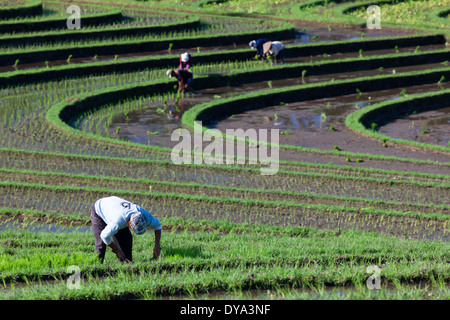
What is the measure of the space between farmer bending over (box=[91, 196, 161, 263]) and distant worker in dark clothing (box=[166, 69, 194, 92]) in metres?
12.2

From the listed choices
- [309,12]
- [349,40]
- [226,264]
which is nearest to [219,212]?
[226,264]

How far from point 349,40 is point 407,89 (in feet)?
16.3

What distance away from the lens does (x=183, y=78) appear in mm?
19812

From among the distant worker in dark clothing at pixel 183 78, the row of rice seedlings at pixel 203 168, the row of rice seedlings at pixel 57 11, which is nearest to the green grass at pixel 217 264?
the row of rice seedlings at pixel 203 168

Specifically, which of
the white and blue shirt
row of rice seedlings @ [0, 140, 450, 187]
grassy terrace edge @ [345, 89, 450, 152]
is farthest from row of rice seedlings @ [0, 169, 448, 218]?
the white and blue shirt

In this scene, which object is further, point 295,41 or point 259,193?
point 295,41

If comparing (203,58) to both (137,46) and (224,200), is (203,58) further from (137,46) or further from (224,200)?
(224,200)

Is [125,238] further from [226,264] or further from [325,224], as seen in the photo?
[325,224]

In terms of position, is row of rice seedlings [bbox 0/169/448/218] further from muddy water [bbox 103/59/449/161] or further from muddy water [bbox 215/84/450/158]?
muddy water [bbox 215/84/450/158]

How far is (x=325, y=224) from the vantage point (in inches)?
414

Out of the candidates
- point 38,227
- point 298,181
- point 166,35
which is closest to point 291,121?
point 298,181

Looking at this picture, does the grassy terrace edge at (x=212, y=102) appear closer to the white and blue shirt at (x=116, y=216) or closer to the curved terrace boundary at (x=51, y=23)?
the curved terrace boundary at (x=51, y=23)

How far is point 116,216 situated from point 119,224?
3.4 inches

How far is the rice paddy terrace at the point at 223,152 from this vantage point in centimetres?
707
